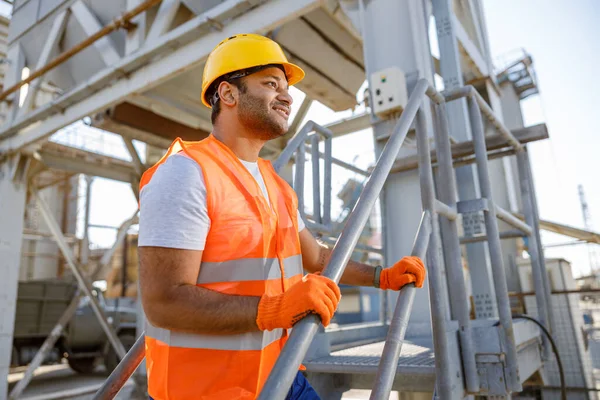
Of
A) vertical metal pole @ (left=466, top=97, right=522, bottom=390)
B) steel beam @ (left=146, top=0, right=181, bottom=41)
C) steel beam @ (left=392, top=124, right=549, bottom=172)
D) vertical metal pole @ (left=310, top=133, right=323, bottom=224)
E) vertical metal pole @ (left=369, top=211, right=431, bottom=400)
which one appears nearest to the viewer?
vertical metal pole @ (left=369, top=211, right=431, bottom=400)

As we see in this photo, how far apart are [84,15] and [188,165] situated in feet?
17.9

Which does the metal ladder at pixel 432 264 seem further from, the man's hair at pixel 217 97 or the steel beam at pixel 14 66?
the steel beam at pixel 14 66

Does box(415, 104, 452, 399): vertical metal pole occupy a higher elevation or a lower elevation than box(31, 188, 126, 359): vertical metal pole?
lower

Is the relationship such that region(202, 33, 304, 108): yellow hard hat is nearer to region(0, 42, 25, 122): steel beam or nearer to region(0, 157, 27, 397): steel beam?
region(0, 157, 27, 397): steel beam

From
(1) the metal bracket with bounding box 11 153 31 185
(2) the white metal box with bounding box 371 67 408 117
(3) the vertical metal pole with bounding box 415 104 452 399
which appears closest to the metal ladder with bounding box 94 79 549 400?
(3) the vertical metal pole with bounding box 415 104 452 399

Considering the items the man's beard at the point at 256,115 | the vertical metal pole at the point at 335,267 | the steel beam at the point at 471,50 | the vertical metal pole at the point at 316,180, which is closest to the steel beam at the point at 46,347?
the vertical metal pole at the point at 316,180

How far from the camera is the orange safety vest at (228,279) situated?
1.15 meters

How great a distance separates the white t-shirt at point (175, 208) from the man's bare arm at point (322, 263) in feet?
2.25

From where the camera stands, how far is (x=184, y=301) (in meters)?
1.10

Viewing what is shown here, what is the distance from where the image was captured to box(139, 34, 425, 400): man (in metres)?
1.10

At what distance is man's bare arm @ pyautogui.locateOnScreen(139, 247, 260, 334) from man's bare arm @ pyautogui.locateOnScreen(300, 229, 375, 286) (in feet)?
2.38

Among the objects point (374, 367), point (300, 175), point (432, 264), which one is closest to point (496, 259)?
point (432, 264)

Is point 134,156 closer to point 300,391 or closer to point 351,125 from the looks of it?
point 351,125

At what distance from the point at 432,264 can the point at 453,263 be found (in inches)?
10.7
